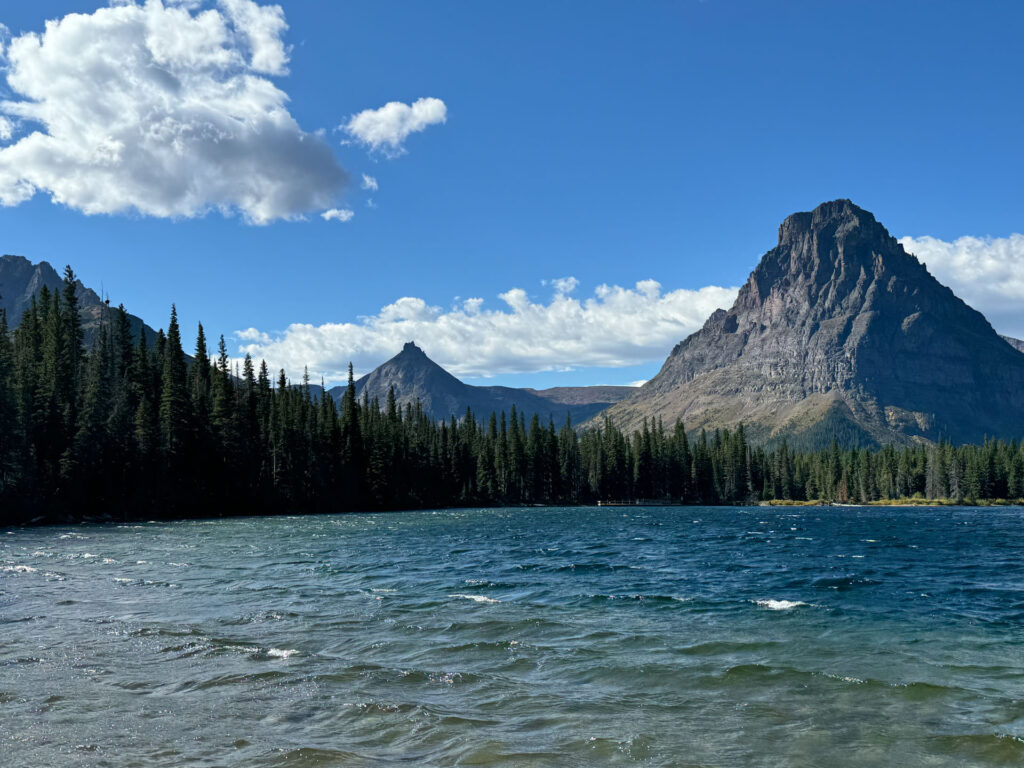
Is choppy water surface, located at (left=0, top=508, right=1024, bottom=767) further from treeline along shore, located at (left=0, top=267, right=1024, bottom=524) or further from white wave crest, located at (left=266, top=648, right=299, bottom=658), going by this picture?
treeline along shore, located at (left=0, top=267, right=1024, bottom=524)

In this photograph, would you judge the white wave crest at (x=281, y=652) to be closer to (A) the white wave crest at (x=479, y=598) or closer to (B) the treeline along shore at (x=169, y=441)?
(A) the white wave crest at (x=479, y=598)

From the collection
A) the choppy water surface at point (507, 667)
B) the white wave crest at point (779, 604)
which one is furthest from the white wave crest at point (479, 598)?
the white wave crest at point (779, 604)

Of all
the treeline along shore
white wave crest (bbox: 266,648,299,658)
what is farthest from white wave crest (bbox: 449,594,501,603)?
the treeline along shore

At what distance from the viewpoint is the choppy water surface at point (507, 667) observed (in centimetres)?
1280

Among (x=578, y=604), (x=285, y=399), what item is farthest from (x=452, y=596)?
(x=285, y=399)

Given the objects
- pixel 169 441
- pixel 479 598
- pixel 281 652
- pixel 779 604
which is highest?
pixel 169 441

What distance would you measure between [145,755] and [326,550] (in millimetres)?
40661

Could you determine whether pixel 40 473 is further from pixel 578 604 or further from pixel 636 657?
pixel 636 657

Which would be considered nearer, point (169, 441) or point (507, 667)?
point (507, 667)

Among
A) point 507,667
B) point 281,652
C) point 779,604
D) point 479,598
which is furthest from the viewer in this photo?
point 479,598

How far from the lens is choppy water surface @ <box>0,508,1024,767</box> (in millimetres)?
12805

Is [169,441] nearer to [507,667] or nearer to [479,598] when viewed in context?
[479,598]

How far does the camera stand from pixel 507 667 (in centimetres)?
1839

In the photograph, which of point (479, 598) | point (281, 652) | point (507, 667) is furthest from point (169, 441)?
point (507, 667)
